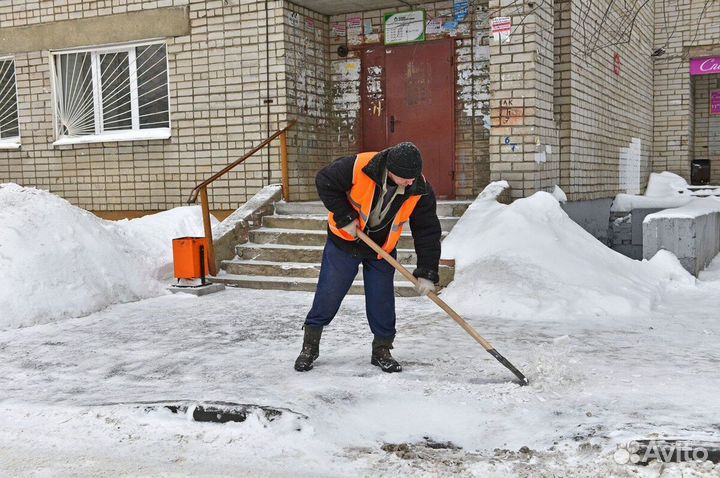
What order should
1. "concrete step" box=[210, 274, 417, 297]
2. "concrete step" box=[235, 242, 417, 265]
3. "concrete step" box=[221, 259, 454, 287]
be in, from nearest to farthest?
"concrete step" box=[210, 274, 417, 297] → "concrete step" box=[221, 259, 454, 287] → "concrete step" box=[235, 242, 417, 265]

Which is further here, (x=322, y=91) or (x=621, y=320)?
(x=322, y=91)

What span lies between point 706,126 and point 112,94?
13306 mm

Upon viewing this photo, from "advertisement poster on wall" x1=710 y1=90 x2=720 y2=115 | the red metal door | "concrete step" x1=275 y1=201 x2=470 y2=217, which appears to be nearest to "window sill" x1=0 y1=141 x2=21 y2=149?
"concrete step" x1=275 y1=201 x2=470 y2=217

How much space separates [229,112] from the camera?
31.5 ft

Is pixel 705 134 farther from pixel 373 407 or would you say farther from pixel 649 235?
pixel 373 407

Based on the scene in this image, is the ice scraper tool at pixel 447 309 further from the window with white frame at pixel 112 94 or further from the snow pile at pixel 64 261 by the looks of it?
the window with white frame at pixel 112 94

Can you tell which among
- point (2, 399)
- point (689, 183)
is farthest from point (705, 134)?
point (2, 399)

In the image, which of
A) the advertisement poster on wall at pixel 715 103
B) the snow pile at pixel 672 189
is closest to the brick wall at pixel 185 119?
the snow pile at pixel 672 189

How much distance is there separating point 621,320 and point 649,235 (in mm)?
2473

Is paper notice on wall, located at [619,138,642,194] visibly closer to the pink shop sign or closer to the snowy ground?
the pink shop sign

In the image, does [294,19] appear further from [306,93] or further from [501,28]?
[501,28]

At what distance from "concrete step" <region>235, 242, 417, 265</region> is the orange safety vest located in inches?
133

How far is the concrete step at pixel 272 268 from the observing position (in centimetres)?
758

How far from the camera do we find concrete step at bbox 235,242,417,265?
7797mm
